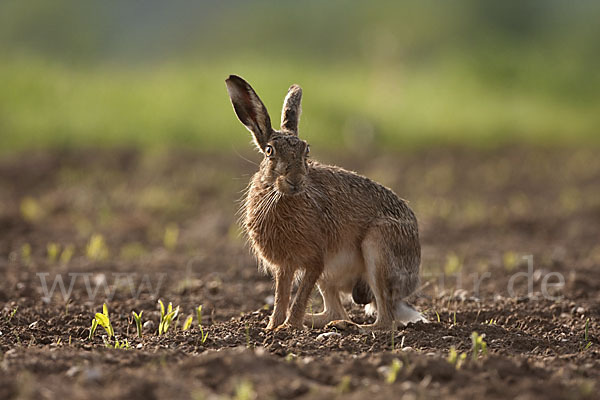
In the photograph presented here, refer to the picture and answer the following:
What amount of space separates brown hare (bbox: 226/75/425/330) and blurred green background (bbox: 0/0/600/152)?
762cm

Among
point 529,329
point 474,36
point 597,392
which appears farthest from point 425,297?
point 474,36

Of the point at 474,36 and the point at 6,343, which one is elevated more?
the point at 474,36

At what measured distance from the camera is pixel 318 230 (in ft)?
17.5

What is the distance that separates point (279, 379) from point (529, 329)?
2.45 metres

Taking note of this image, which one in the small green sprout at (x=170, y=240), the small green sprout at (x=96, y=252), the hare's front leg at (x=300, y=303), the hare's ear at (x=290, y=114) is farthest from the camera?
the small green sprout at (x=170, y=240)

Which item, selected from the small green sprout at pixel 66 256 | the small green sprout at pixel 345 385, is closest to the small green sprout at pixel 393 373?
the small green sprout at pixel 345 385

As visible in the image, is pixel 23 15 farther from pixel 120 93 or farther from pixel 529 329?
pixel 529 329

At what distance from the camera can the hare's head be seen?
199 inches

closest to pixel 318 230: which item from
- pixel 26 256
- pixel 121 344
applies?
pixel 121 344

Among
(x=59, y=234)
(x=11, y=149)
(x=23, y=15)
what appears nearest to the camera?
(x=59, y=234)

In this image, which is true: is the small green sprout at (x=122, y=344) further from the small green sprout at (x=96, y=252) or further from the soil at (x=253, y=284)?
the small green sprout at (x=96, y=252)

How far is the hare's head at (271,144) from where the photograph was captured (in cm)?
504

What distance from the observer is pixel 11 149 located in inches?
529

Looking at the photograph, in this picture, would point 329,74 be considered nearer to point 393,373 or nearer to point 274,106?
point 274,106
